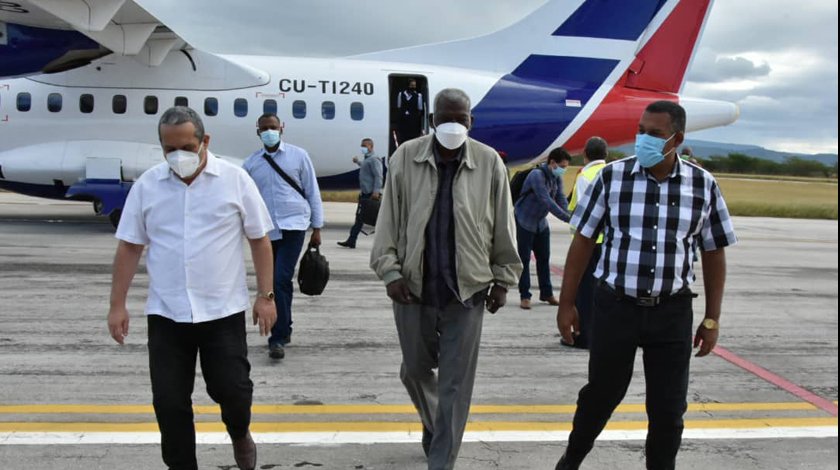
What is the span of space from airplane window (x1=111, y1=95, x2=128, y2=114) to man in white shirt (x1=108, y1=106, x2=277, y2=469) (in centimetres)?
1057

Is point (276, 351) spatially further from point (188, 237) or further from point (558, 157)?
point (558, 157)

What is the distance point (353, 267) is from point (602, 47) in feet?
24.9

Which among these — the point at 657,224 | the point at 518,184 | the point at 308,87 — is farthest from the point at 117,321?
the point at 308,87

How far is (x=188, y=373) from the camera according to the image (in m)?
3.32

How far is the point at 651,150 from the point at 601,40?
1228cm

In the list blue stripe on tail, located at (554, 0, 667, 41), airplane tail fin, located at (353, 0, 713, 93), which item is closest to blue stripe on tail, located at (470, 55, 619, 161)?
airplane tail fin, located at (353, 0, 713, 93)

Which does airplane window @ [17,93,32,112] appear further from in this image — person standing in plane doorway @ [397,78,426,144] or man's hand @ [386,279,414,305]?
man's hand @ [386,279,414,305]

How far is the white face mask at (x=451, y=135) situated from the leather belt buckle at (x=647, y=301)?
1041 mm

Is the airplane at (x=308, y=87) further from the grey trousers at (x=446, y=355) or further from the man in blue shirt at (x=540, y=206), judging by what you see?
the grey trousers at (x=446, y=355)

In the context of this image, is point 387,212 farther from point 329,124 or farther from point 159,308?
point 329,124

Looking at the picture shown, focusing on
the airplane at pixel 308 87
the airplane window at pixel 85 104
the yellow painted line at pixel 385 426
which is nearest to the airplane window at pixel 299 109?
the airplane at pixel 308 87

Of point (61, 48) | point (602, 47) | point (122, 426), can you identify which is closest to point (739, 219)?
point (602, 47)

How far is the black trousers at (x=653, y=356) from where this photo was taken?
3256mm

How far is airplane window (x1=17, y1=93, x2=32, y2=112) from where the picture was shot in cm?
A: 1281
